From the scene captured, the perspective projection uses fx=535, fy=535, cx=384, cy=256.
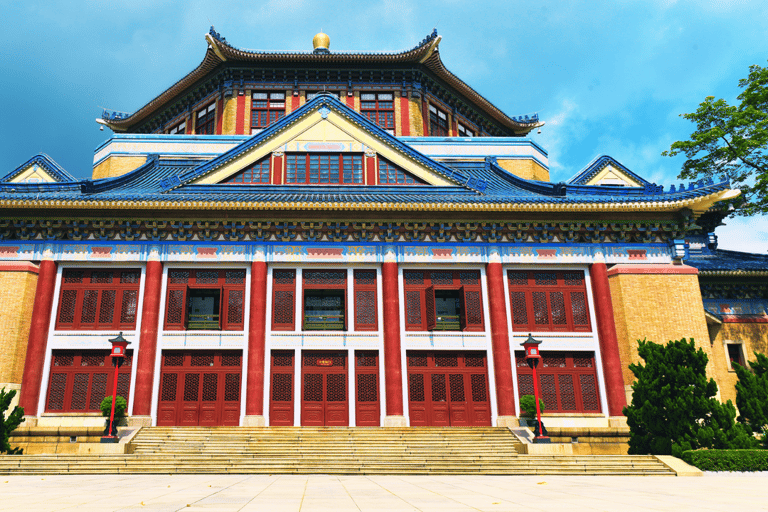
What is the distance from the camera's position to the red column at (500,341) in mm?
19422

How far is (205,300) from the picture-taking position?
20.9 meters

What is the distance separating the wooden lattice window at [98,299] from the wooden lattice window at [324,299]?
21.0 ft

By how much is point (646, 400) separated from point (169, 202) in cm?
1669

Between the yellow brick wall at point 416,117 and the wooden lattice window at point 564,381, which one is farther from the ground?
the yellow brick wall at point 416,117

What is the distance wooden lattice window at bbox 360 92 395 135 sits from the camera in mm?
29703

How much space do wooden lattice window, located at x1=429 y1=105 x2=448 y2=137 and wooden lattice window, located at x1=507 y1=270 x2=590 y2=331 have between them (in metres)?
12.6

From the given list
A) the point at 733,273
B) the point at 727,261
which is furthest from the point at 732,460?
the point at 727,261

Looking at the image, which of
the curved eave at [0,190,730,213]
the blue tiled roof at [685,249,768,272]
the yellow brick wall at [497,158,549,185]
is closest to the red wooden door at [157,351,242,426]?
the curved eave at [0,190,730,213]

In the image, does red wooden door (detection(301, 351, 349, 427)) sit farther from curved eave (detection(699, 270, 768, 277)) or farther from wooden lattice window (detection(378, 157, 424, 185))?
curved eave (detection(699, 270, 768, 277))

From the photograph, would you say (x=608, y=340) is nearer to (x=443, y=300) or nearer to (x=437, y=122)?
(x=443, y=300)

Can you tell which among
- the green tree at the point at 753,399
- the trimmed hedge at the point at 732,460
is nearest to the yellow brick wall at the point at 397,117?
the green tree at the point at 753,399

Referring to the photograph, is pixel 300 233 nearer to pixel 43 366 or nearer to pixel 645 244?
pixel 43 366

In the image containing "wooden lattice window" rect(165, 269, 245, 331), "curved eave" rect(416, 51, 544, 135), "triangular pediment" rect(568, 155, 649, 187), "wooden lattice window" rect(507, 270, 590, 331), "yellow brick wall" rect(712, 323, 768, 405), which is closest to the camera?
"wooden lattice window" rect(165, 269, 245, 331)
